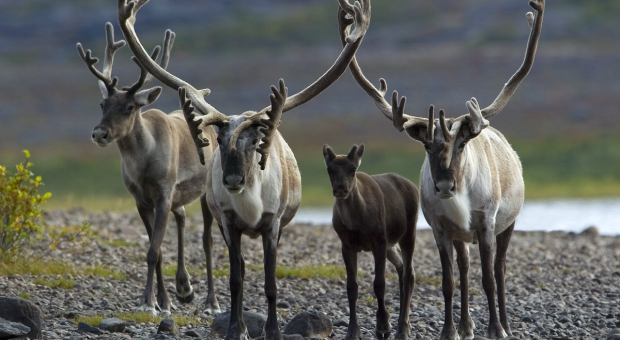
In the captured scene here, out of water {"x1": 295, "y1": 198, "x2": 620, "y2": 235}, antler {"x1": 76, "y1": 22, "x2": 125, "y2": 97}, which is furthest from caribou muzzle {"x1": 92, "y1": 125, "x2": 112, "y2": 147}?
water {"x1": 295, "y1": 198, "x2": 620, "y2": 235}

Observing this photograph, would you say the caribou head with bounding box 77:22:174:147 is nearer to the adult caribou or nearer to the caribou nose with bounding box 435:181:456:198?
the adult caribou

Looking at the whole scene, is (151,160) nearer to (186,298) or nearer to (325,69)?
(186,298)

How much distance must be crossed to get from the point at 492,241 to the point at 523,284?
3.80 meters

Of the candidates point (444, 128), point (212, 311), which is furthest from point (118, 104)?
Result: point (444, 128)

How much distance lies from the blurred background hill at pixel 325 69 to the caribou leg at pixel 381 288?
1345 centimetres

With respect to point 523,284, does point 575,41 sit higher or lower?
higher

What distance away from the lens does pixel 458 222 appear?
909 cm

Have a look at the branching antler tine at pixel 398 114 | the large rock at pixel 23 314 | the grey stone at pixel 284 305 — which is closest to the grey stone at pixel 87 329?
the large rock at pixel 23 314

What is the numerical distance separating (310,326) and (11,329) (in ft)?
9.25

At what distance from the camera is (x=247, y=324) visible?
9477 millimetres

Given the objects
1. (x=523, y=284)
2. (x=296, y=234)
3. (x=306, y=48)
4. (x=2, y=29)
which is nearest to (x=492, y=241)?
(x=523, y=284)

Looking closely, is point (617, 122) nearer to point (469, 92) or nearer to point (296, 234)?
point (469, 92)

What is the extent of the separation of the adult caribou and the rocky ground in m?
0.42

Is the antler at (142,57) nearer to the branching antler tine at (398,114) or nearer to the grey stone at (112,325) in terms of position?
the branching antler tine at (398,114)
